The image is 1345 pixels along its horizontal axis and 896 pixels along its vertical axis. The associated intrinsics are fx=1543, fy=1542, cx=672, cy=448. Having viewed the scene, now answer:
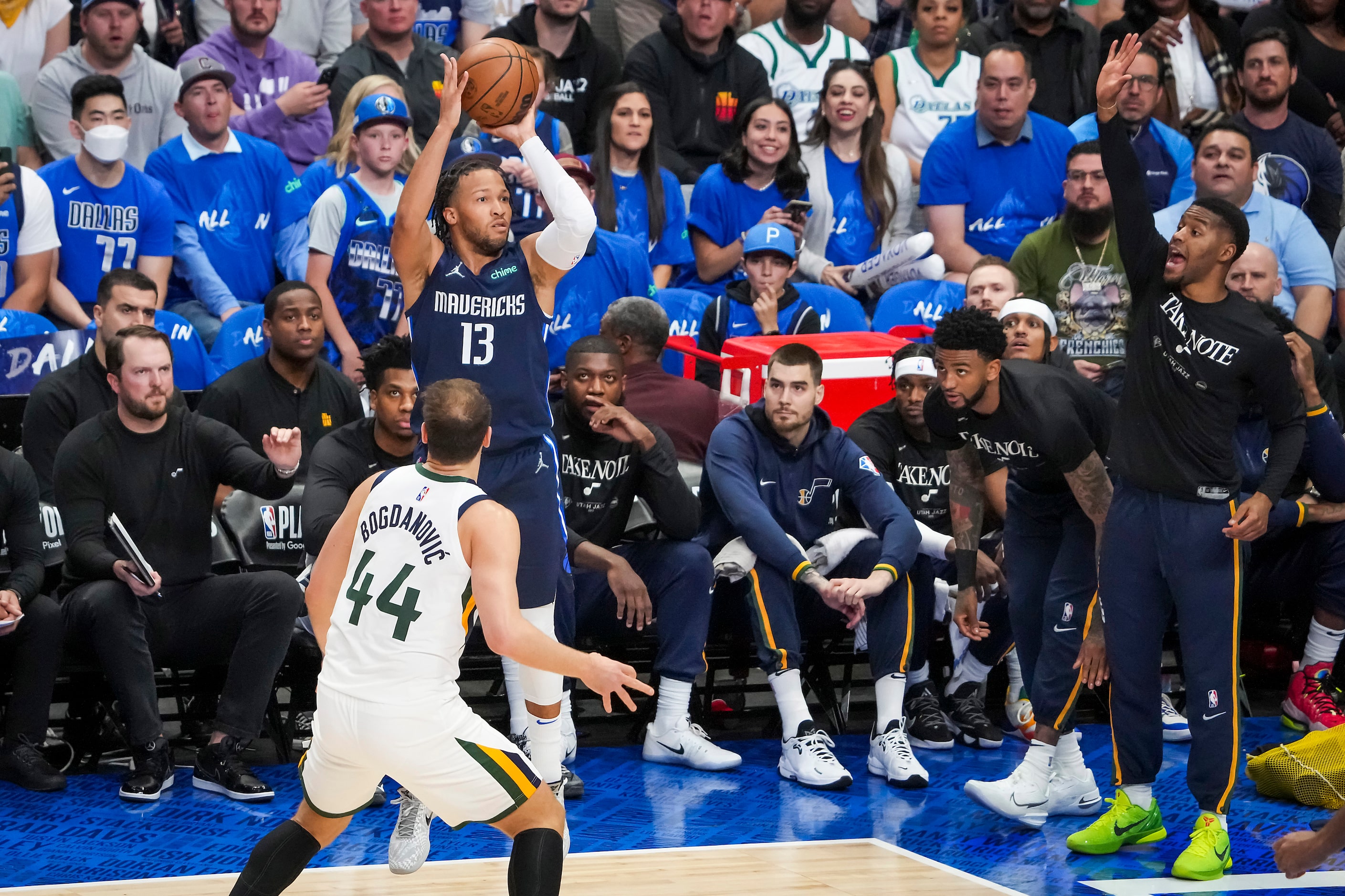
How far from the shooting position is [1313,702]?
6836mm

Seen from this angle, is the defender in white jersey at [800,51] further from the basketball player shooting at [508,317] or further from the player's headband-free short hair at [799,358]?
the basketball player shooting at [508,317]

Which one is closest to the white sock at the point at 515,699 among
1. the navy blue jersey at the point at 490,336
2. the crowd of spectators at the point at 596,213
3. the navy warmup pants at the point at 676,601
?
the navy warmup pants at the point at 676,601

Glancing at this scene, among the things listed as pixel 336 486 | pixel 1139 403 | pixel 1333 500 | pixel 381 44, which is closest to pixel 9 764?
pixel 336 486

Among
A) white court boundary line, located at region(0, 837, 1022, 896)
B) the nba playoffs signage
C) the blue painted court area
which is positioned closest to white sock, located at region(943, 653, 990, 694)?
the blue painted court area

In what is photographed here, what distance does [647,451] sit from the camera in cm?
636

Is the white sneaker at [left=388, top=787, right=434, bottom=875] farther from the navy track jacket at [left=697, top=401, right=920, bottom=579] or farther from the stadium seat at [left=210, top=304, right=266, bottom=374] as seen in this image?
the stadium seat at [left=210, top=304, right=266, bottom=374]

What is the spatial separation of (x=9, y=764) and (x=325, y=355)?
2.86m

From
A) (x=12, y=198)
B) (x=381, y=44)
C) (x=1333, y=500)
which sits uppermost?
(x=381, y=44)

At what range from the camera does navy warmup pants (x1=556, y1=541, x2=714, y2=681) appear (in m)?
6.33

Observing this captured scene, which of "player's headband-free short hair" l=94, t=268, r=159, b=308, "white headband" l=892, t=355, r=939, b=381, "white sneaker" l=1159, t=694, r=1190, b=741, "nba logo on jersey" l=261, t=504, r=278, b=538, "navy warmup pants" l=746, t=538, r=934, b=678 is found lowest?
"white sneaker" l=1159, t=694, r=1190, b=741

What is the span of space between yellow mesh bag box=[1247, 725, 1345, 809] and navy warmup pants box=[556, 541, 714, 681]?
88.6 inches

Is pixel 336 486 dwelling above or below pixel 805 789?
above

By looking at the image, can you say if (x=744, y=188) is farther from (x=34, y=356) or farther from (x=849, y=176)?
(x=34, y=356)

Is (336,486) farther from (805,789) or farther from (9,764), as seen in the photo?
(805,789)
